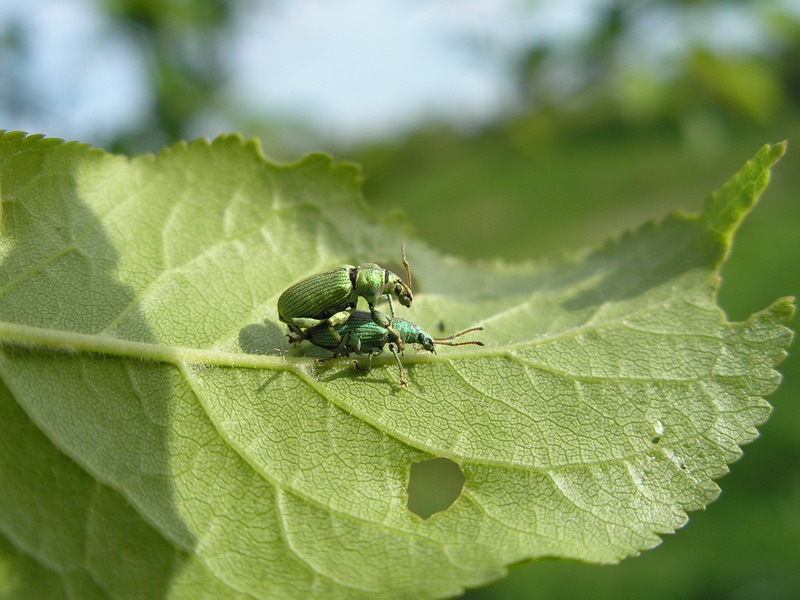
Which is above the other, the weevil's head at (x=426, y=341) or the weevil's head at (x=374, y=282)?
the weevil's head at (x=374, y=282)

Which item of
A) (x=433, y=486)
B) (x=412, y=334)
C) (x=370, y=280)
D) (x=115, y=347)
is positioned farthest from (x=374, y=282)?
(x=433, y=486)

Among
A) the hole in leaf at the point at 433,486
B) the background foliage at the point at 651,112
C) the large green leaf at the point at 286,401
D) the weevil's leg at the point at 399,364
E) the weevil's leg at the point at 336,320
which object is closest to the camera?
the large green leaf at the point at 286,401

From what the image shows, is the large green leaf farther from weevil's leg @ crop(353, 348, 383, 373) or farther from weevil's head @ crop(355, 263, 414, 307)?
weevil's head @ crop(355, 263, 414, 307)

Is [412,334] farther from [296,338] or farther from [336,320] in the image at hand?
[296,338]

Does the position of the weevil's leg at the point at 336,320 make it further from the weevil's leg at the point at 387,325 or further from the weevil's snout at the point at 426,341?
the weevil's snout at the point at 426,341

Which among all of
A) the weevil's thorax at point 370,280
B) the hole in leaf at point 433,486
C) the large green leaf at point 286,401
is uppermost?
the hole in leaf at point 433,486

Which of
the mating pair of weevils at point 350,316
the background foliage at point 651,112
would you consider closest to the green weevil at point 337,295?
the mating pair of weevils at point 350,316

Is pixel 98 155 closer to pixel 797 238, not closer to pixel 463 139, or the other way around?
pixel 797 238
